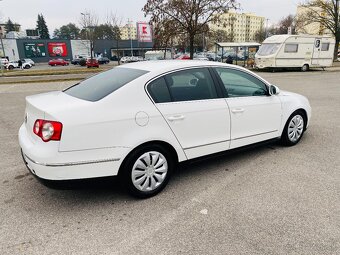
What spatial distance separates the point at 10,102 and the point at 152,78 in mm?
8537

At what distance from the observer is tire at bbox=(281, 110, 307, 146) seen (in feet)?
15.3

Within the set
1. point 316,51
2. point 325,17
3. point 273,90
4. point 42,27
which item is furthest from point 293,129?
point 42,27

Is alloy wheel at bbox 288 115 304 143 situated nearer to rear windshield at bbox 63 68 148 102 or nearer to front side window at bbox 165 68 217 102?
front side window at bbox 165 68 217 102

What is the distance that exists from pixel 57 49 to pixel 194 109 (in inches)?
2505

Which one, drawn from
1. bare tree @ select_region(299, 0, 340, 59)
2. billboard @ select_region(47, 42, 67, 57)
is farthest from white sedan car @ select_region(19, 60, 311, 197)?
billboard @ select_region(47, 42, 67, 57)

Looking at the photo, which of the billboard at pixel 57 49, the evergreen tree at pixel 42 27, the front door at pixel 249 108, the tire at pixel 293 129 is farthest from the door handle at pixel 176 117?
the evergreen tree at pixel 42 27

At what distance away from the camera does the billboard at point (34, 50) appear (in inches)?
2248

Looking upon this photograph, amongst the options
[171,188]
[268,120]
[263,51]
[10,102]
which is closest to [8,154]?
[171,188]

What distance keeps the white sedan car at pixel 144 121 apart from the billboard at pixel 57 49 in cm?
6242

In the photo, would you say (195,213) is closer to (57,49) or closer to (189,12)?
(189,12)

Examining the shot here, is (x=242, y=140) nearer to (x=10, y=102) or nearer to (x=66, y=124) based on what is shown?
(x=66, y=124)

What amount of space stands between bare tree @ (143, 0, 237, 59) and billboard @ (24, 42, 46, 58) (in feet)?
151

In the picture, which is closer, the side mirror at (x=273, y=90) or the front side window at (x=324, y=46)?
the side mirror at (x=273, y=90)

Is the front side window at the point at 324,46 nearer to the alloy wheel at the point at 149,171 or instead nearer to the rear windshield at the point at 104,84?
the rear windshield at the point at 104,84
